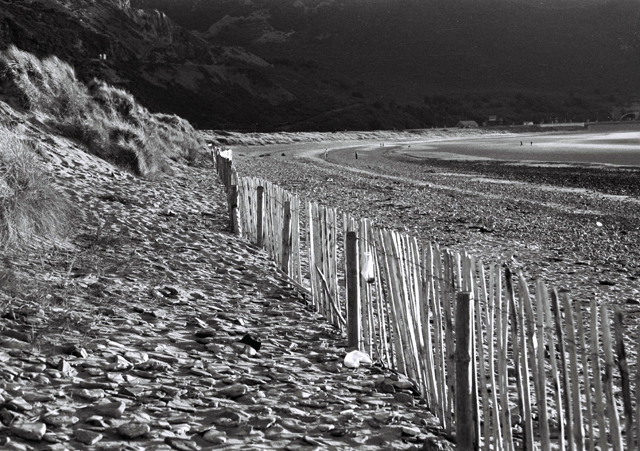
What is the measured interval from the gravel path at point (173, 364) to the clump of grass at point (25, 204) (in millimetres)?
271

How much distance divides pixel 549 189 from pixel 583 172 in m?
7.47

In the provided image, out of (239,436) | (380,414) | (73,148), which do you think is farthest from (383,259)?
(73,148)

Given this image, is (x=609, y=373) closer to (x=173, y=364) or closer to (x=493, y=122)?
(x=173, y=364)

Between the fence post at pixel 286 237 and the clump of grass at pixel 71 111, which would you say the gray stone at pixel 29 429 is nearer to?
the fence post at pixel 286 237

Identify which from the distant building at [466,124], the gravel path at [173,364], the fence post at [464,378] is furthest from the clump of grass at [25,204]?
the distant building at [466,124]

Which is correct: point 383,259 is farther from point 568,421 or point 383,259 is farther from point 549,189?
point 549,189

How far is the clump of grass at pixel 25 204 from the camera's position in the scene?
6926 millimetres

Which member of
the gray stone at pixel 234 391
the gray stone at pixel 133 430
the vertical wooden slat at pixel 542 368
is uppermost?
the vertical wooden slat at pixel 542 368

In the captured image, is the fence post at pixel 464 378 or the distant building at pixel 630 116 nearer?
the fence post at pixel 464 378

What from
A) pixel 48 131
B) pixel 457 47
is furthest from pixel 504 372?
pixel 457 47

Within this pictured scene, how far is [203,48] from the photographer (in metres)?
106

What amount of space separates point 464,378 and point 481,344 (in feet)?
0.67

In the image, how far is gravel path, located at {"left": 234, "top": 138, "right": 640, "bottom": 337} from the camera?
958 cm

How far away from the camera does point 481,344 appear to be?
3773 mm
